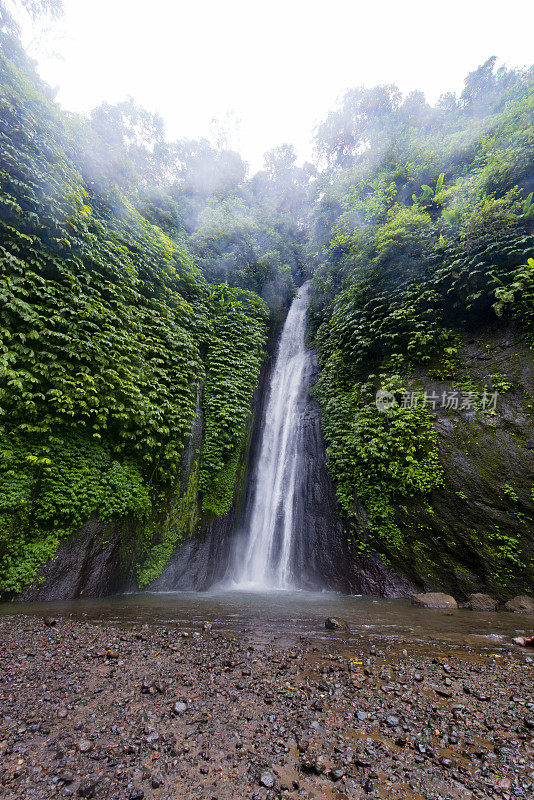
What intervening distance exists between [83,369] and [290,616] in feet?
19.8

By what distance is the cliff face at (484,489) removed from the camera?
6051mm

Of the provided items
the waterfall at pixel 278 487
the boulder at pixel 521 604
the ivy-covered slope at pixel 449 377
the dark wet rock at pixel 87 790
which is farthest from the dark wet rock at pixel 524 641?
the waterfall at pixel 278 487

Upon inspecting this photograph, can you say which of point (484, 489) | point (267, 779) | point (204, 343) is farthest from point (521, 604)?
point (204, 343)

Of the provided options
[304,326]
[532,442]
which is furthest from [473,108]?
[532,442]

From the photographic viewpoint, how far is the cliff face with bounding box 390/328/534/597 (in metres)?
6.05

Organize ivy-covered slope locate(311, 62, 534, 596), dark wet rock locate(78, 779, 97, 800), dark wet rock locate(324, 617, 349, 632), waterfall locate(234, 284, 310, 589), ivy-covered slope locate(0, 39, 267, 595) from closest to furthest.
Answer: dark wet rock locate(78, 779, 97, 800) → dark wet rock locate(324, 617, 349, 632) → ivy-covered slope locate(0, 39, 267, 595) → ivy-covered slope locate(311, 62, 534, 596) → waterfall locate(234, 284, 310, 589)

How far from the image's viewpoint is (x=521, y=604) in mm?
5551

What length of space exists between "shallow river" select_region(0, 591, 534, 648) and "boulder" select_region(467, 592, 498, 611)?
38 centimetres

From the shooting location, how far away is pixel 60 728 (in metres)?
2.00

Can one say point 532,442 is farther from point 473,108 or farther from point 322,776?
point 473,108

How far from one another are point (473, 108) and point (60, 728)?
2572 cm

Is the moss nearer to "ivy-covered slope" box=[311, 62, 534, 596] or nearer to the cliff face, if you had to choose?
"ivy-covered slope" box=[311, 62, 534, 596]

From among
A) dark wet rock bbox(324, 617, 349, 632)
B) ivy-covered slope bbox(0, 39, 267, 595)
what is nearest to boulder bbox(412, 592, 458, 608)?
dark wet rock bbox(324, 617, 349, 632)

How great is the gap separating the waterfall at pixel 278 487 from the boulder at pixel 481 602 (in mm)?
4521
